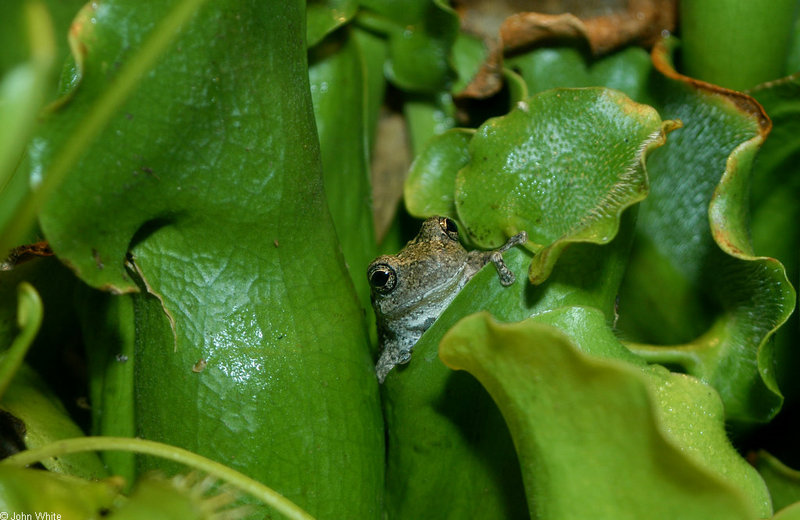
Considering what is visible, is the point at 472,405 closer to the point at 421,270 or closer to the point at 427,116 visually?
the point at 421,270

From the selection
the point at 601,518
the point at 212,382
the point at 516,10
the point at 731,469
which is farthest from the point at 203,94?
the point at 516,10

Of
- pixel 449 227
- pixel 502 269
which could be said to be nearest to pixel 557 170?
pixel 502 269

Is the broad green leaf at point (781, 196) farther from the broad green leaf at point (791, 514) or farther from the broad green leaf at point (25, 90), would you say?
the broad green leaf at point (25, 90)

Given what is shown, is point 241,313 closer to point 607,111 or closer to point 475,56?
point 607,111

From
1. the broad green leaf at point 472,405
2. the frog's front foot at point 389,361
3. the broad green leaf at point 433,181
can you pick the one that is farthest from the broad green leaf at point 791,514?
the broad green leaf at point 433,181

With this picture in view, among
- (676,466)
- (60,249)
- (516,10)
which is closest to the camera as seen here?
(676,466)

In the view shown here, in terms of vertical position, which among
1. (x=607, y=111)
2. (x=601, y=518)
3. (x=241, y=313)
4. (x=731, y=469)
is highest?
(x=607, y=111)
